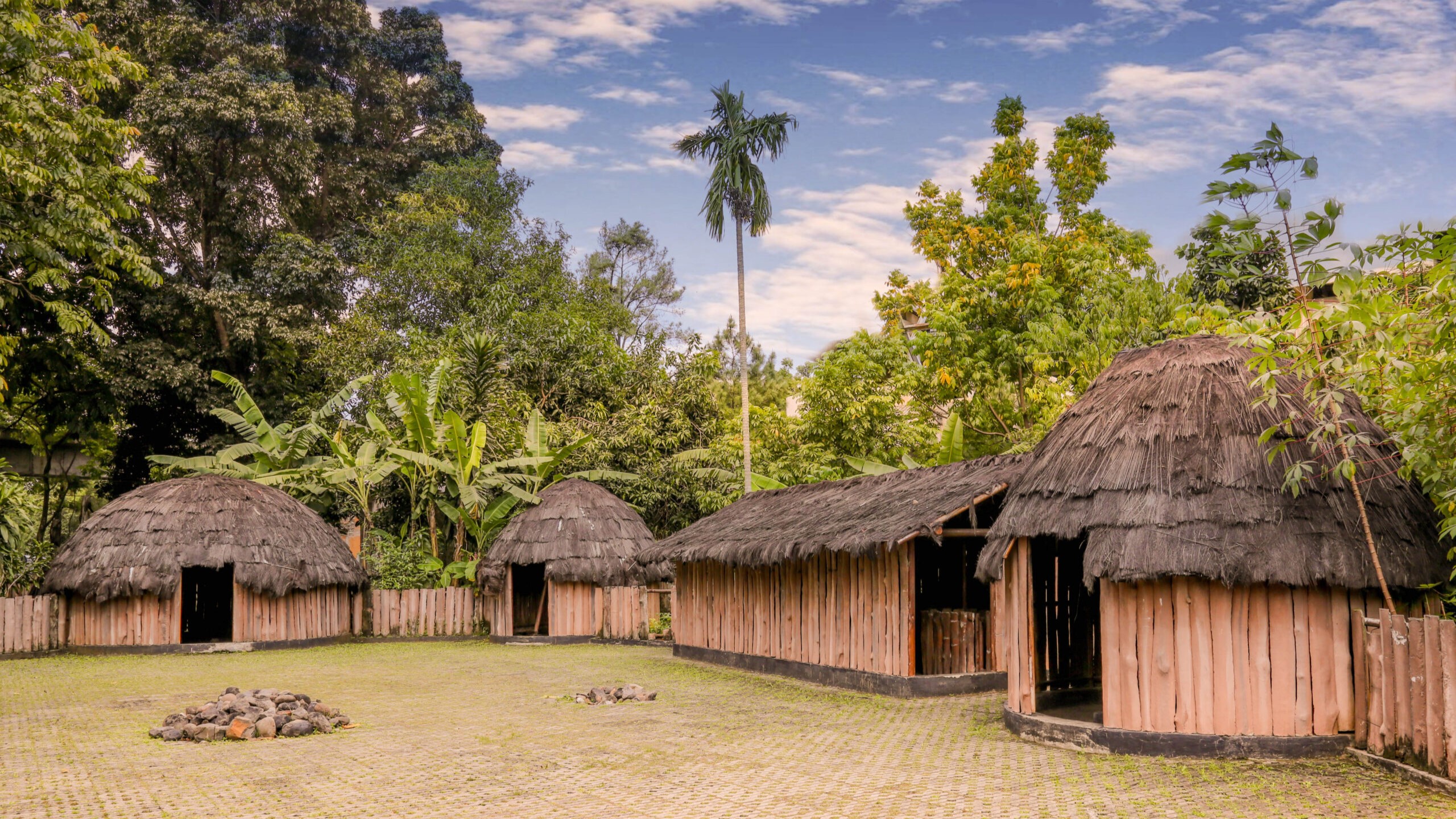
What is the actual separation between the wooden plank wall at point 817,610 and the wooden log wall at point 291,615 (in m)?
8.08

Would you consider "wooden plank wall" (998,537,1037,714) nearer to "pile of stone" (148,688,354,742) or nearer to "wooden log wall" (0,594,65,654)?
"pile of stone" (148,688,354,742)

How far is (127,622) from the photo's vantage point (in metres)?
19.9

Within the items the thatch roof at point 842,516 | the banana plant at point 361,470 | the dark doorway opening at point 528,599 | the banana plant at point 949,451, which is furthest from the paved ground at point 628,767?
the dark doorway opening at point 528,599

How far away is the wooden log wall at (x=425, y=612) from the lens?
2297cm

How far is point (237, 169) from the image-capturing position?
29.3m

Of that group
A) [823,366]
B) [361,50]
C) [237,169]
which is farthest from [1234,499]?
[361,50]

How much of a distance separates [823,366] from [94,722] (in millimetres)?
16595

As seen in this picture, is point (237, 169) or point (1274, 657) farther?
point (237, 169)

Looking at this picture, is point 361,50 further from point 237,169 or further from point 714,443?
point 714,443

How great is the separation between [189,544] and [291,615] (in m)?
2.38

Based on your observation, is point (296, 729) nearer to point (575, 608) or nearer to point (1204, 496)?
point (1204, 496)

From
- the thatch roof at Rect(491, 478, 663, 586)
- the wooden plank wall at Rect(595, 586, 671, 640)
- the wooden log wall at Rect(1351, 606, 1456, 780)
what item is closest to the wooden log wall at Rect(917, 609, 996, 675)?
the wooden log wall at Rect(1351, 606, 1456, 780)

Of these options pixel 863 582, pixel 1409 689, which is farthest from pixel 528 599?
pixel 1409 689

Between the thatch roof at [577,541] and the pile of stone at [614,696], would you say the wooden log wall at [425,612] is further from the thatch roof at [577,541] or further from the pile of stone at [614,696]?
the pile of stone at [614,696]
